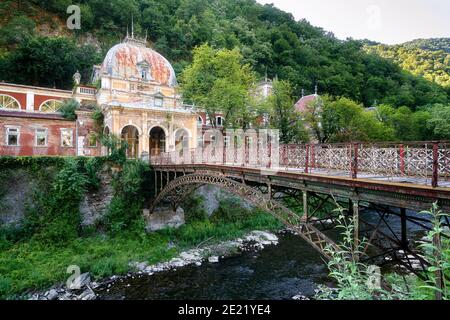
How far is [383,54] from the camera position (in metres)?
67.5

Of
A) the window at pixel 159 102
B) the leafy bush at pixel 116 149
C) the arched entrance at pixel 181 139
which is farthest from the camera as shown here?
the window at pixel 159 102

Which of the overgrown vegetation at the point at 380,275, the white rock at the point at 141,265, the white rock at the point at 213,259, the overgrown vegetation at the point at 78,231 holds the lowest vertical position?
the white rock at the point at 213,259

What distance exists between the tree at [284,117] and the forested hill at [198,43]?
75.9ft

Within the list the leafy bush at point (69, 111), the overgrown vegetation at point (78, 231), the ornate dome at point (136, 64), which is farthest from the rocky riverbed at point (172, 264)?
the ornate dome at point (136, 64)

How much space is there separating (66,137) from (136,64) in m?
11.5

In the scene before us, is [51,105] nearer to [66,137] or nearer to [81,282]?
[66,137]

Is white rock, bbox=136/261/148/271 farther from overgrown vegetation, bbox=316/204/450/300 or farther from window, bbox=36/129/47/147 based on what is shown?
window, bbox=36/129/47/147

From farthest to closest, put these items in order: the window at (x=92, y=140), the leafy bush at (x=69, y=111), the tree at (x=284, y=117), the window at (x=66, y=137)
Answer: the leafy bush at (x=69, y=111) < the window at (x=92, y=140) < the window at (x=66, y=137) < the tree at (x=284, y=117)

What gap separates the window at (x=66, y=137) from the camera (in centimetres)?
2211

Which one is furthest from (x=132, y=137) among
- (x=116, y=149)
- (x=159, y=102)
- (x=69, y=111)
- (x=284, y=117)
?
(x=284, y=117)

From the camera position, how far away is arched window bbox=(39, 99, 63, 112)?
27.4 meters

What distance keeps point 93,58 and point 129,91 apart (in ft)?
49.5

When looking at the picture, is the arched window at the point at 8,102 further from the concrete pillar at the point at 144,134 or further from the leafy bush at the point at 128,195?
the leafy bush at the point at 128,195
